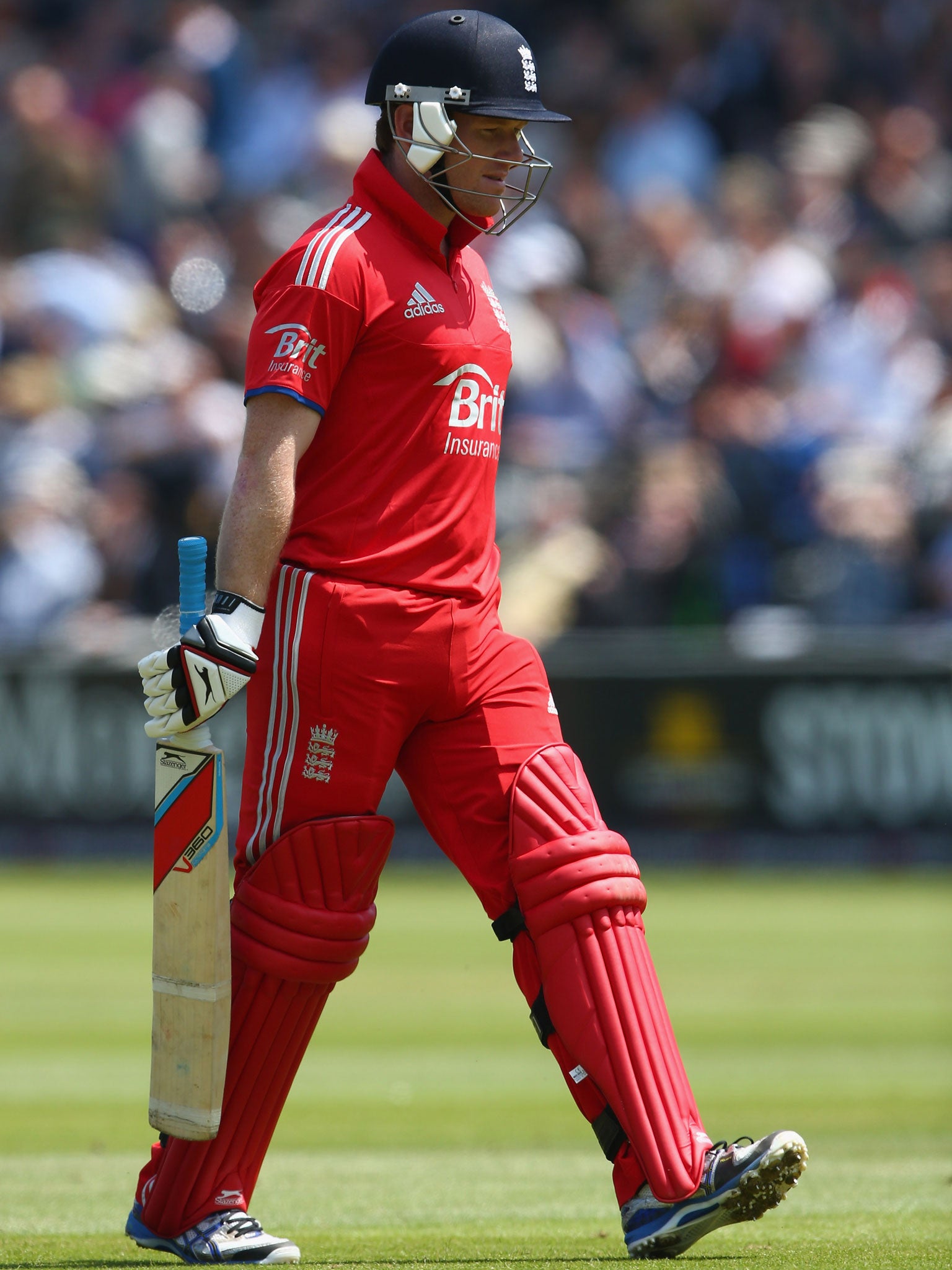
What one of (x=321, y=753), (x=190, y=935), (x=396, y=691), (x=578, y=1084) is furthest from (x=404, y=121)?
(x=578, y=1084)

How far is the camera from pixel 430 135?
424 cm

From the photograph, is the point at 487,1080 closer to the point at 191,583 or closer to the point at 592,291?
the point at 191,583

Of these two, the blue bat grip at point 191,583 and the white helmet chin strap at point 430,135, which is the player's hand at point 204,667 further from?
the white helmet chin strap at point 430,135

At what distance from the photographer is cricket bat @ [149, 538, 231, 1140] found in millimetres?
4051

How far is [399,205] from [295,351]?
18.4 inches

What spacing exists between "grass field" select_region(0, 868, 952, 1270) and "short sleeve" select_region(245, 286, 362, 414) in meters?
1.67

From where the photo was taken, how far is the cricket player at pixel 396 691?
4.02 m

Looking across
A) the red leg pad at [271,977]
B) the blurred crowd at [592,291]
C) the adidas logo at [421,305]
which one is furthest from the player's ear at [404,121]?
the blurred crowd at [592,291]

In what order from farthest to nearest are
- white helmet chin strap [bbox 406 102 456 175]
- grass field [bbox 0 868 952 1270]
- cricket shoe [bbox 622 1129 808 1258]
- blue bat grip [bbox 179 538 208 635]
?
grass field [bbox 0 868 952 1270] < white helmet chin strap [bbox 406 102 456 175] < blue bat grip [bbox 179 538 208 635] < cricket shoe [bbox 622 1129 808 1258]

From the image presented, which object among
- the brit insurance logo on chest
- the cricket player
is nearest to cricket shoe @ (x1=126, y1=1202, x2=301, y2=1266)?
the cricket player

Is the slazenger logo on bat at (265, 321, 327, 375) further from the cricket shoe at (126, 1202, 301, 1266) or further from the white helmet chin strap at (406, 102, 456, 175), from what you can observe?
the cricket shoe at (126, 1202, 301, 1266)

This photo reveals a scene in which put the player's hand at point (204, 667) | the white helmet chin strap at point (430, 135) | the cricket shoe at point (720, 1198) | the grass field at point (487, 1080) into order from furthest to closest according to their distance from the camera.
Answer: the grass field at point (487, 1080), the white helmet chin strap at point (430, 135), the player's hand at point (204, 667), the cricket shoe at point (720, 1198)

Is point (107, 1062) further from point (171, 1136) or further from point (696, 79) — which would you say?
point (696, 79)

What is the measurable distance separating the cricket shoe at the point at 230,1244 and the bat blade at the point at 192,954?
0.65 ft
